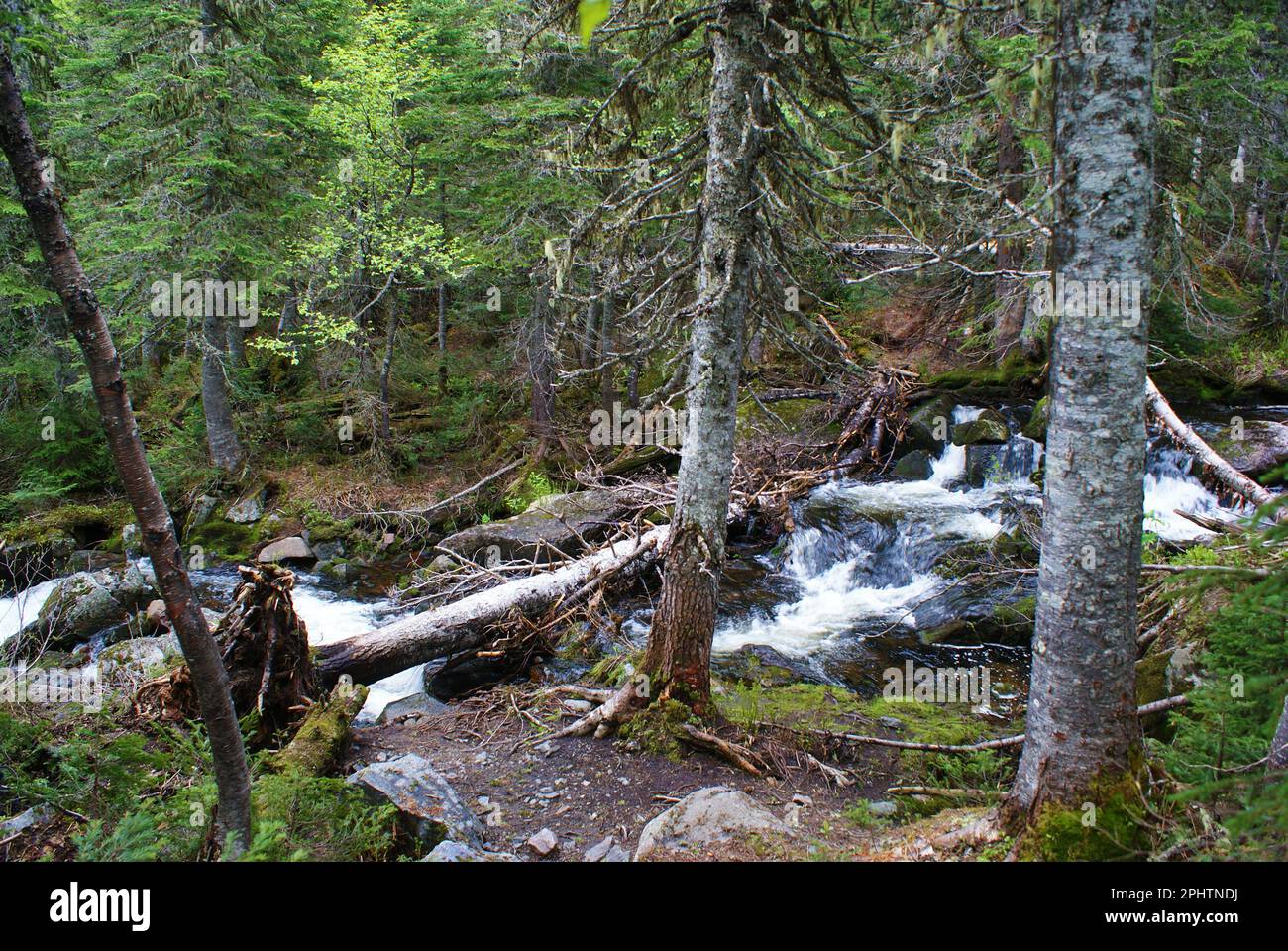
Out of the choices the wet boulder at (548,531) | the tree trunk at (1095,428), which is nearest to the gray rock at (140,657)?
the wet boulder at (548,531)

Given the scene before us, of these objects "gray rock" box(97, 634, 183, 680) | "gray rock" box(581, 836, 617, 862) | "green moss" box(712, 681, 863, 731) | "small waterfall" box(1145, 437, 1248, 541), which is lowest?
"gray rock" box(581, 836, 617, 862)

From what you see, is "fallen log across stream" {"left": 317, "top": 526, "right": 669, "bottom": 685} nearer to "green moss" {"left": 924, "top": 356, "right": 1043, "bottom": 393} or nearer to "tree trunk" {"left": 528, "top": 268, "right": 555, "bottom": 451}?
"tree trunk" {"left": 528, "top": 268, "right": 555, "bottom": 451}

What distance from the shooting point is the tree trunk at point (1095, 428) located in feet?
10.7

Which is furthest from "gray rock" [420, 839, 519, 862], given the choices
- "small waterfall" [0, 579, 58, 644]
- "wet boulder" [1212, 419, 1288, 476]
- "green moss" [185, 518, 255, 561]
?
"wet boulder" [1212, 419, 1288, 476]

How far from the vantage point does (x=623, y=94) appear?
6.30 metres

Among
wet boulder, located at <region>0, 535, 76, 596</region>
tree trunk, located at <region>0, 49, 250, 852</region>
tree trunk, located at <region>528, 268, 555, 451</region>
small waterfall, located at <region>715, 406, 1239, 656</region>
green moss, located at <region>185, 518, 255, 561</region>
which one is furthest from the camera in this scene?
tree trunk, located at <region>528, 268, 555, 451</region>

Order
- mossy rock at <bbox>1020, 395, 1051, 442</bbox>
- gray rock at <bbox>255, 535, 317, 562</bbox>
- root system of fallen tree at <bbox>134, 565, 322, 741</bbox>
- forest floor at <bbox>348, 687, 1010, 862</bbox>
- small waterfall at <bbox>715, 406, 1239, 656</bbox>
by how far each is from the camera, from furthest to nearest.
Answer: gray rock at <bbox>255, 535, 317, 562</bbox> < mossy rock at <bbox>1020, 395, 1051, 442</bbox> < small waterfall at <bbox>715, 406, 1239, 656</bbox> < root system of fallen tree at <bbox>134, 565, 322, 741</bbox> < forest floor at <bbox>348, 687, 1010, 862</bbox>

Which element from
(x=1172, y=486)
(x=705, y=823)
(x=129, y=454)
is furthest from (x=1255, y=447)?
(x=129, y=454)

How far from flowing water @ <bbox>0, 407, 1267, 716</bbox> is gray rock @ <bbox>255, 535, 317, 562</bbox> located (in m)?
0.74

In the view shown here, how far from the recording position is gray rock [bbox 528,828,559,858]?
4.77 meters

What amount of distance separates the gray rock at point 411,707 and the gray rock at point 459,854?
296 centimetres

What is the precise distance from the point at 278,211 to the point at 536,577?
11769 millimetres

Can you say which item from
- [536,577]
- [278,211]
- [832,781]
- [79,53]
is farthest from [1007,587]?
[79,53]
